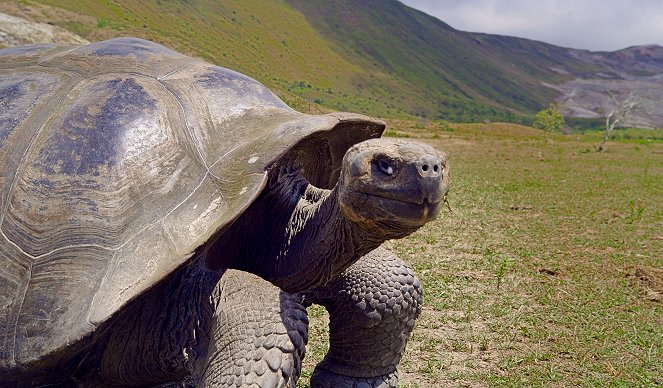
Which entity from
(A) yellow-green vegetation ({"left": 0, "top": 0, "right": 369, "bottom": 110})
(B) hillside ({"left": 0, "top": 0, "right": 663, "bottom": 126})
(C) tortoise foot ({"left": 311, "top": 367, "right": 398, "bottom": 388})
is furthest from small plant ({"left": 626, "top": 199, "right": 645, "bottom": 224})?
(A) yellow-green vegetation ({"left": 0, "top": 0, "right": 369, "bottom": 110})

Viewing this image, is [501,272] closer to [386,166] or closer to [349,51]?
[386,166]

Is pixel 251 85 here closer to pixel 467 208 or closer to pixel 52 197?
pixel 52 197

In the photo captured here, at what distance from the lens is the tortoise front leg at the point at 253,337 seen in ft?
6.29

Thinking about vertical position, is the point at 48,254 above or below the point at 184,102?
below

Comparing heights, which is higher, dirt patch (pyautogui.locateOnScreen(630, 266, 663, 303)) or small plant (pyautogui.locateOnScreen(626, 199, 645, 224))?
dirt patch (pyautogui.locateOnScreen(630, 266, 663, 303))

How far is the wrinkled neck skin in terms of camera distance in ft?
7.44

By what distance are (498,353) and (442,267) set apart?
6.34 ft

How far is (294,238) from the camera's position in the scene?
94.3 inches

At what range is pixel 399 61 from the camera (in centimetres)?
12594

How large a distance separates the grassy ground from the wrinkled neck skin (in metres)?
1.05

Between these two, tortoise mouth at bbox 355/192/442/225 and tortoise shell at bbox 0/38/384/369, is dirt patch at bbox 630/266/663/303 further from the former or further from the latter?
tortoise mouth at bbox 355/192/442/225

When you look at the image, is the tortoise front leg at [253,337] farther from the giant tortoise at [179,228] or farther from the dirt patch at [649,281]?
the dirt patch at [649,281]

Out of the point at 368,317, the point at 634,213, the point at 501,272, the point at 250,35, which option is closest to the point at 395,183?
the point at 368,317

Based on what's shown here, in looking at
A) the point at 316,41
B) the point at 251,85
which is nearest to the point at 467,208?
the point at 251,85
